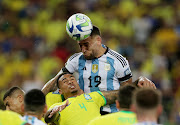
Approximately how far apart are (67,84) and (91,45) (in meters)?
0.80

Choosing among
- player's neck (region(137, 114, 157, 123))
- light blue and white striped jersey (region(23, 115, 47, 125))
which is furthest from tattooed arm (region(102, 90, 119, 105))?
player's neck (region(137, 114, 157, 123))

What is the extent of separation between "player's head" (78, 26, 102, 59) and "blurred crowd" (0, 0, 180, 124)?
5467 mm

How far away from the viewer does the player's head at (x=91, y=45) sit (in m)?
7.43

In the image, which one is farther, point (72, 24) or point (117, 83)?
point (117, 83)

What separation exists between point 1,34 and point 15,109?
26.5 feet

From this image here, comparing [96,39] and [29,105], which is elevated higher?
[96,39]

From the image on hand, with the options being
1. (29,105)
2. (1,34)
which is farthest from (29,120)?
(1,34)

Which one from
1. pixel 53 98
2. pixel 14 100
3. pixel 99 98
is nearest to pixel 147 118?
pixel 99 98

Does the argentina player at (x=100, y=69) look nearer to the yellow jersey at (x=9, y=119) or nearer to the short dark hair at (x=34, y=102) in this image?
the short dark hair at (x=34, y=102)

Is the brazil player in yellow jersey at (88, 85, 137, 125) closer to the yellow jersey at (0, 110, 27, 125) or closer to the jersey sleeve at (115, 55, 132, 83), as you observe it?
the yellow jersey at (0, 110, 27, 125)

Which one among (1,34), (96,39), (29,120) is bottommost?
(29,120)

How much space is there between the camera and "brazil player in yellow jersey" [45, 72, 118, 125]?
6.73m

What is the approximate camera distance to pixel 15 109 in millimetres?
6633

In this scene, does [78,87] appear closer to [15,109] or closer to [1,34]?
[15,109]
